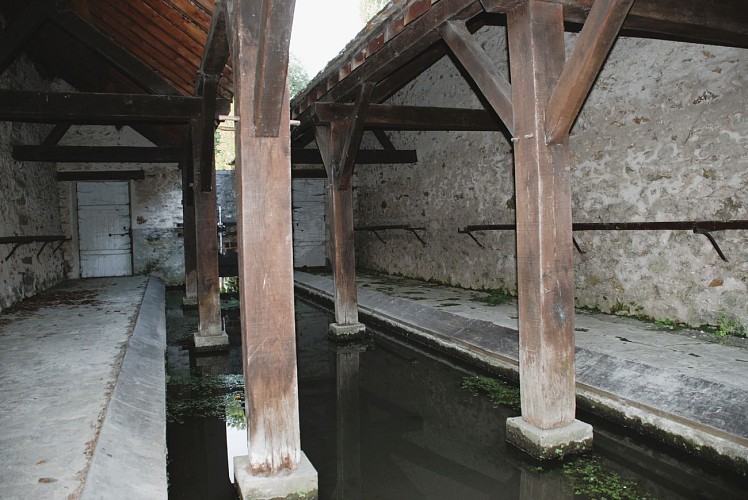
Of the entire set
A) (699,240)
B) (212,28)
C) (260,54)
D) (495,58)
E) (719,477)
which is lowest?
(719,477)

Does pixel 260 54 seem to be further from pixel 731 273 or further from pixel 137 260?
pixel 137 260

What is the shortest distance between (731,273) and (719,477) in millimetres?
2029

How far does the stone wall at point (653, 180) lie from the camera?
3.92 metres

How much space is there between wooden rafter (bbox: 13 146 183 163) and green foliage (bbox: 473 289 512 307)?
17.1ft

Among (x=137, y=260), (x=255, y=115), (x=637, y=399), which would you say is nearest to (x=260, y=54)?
(x=255, y=115)

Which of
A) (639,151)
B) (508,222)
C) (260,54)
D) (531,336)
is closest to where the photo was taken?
(260,54)

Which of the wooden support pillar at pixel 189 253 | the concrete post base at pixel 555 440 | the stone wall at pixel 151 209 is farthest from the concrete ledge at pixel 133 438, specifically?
the stone wall at pixel 151 209

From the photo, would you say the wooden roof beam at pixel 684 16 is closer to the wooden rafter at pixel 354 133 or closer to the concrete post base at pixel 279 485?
the wooden rafter at pixel 354 133

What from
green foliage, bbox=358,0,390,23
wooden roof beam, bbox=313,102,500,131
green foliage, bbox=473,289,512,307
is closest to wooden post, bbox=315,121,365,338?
wooden roof beam, bbox=313,102,500,131

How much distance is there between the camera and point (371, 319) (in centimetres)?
673

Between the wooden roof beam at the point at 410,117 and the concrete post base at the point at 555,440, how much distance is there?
3.49 metres

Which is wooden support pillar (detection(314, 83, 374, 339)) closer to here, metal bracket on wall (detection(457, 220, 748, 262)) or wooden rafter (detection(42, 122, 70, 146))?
metal bracket on wall (detection(457, 220, 748, 262))

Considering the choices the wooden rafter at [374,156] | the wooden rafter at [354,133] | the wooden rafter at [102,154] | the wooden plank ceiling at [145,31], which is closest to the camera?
the wooden plank ceiling at [145,31]

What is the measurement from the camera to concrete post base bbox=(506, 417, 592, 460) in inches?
108
